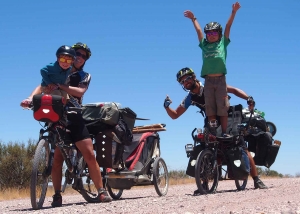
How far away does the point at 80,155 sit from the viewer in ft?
24.5

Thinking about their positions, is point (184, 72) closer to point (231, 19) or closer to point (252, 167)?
point (231, 19)

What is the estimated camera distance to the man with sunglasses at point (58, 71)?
268 inches

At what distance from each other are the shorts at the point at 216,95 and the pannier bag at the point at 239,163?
69 centimetres

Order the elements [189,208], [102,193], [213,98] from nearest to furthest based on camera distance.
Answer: [189,208] < [102,193] < [213,98]

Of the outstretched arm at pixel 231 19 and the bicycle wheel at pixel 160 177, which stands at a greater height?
the outstretched arm at pixel 231 19

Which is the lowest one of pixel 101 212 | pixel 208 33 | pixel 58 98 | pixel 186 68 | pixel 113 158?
pixel 101 212

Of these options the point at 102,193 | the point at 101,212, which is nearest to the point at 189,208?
the point at 101,212

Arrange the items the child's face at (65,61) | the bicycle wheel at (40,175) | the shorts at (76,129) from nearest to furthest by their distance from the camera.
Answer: the bicycle wheel at (40,175), the child's face at (65,61), the shorts at (76,129)

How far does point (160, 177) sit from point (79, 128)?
9.15 ft

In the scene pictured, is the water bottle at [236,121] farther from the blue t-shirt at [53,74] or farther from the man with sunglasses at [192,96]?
the blue t-shirt at [53,74]

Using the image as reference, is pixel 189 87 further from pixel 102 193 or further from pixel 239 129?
pixel 102 193

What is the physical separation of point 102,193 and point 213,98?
257cm

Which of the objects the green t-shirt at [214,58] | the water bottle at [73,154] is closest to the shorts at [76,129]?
the water bottle at [73,154]

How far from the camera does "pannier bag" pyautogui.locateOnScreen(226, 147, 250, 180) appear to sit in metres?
8.66
